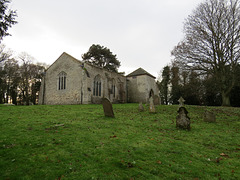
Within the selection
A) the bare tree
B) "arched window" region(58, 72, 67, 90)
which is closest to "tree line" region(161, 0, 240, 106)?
the bare tree

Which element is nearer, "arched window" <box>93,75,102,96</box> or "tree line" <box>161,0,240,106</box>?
"tree line" <box>161,0,240,106</box>

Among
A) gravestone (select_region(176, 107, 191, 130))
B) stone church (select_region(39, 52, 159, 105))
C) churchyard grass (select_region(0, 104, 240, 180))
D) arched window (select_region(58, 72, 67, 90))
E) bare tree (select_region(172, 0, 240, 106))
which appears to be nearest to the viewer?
churchyard grass (select_region(0, 104, 240, 180))

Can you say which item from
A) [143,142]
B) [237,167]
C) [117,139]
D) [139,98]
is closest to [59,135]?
[117,139]

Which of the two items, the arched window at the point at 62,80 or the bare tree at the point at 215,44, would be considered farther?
the arched window at the point at 62,80

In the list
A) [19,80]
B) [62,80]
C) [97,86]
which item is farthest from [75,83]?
[19,80]

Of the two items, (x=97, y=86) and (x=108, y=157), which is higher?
(x=97, y=86)

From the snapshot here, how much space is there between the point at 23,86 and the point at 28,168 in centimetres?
3543

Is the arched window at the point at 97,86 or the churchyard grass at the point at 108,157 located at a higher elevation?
the arched window at the point at 97,86

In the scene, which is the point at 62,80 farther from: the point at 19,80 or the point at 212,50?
the point at 212,50

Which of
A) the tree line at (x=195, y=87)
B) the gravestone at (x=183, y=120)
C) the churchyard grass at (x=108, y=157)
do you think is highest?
the tree line at (x=195, y=87)

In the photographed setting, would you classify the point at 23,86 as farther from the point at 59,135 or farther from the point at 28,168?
the point at 28,168

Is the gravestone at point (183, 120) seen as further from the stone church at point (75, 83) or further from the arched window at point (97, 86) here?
the arched window at point (97, 86)

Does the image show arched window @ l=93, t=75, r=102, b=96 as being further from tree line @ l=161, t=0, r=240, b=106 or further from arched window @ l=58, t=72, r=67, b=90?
tree line @ l=161, t=0, r=240, b=106

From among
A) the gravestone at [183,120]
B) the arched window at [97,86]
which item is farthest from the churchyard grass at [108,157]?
the arched window at [97,86]
